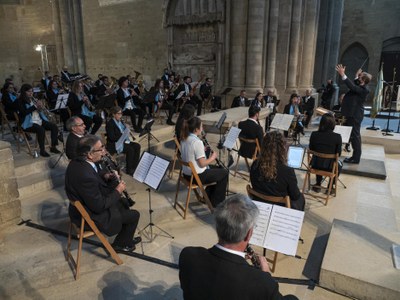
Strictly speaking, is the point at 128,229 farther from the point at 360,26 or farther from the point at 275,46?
the point at 360,26

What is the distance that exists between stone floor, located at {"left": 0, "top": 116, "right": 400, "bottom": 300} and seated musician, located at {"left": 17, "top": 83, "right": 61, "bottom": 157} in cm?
142

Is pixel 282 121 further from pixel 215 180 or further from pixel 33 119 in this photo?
pixel 33 119

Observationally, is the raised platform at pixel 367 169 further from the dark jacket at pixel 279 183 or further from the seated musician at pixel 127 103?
the seated musician at pixel 127 103

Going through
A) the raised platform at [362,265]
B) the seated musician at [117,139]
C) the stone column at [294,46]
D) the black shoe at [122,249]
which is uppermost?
the stone column at [294,46]

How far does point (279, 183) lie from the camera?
3199mm

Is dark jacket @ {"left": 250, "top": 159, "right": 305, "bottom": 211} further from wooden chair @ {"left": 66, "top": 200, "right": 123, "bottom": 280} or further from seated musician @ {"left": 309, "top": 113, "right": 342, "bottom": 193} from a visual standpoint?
seated musician @ {"left": 309, "top": 113, "right": 342, "bottom": 193}

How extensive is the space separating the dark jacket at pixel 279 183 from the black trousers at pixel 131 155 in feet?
10.4

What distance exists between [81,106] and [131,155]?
7.03ft

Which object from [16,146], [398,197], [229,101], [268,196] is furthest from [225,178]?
[229,101]

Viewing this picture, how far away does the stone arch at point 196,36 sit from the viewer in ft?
39.0

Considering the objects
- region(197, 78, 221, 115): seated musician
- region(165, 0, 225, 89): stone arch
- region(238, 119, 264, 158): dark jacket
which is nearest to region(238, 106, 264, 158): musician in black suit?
region(238, 119, 264, 158): dark jacket

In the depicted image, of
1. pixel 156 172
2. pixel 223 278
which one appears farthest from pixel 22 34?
pixel 223 278

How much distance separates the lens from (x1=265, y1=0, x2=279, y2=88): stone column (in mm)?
11227

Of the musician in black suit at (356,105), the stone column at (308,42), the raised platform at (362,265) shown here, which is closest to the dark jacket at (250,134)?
the musician in black suit at (356,105)
